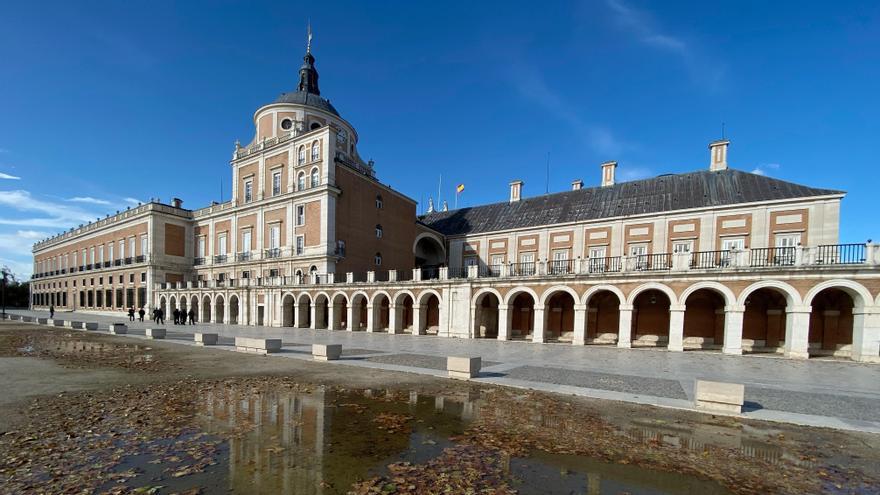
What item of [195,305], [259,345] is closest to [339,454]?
[259,345]

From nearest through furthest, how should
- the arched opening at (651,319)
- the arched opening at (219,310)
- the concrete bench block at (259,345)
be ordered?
1. the concrete bench block at (259,345)
2. the arched opening at (651,319)
3. the arched opening at (219,310)

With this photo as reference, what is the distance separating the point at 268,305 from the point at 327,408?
3022cm

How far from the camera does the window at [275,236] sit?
3784cm

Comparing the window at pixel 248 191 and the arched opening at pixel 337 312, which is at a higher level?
the window at pixel 248 191

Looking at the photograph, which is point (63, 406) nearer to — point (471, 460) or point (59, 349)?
point (471, 460)

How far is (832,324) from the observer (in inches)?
745

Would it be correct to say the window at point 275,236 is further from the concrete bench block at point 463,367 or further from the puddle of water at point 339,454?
the puddle of water at point 339,454

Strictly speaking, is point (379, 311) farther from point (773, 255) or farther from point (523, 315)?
point (773, 255)

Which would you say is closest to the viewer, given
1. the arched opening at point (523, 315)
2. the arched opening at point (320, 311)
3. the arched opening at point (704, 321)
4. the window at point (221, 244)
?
the arched opening at point (704, 321)

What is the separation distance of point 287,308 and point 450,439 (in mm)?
31434

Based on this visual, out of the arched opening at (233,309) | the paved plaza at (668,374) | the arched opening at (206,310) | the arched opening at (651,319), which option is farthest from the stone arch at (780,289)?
the arched opening at (206,310)

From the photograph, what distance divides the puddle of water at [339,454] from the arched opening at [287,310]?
27.1 metres

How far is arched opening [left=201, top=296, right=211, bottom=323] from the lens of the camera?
4012cm

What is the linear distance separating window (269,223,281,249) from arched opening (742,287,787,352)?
3804 centimetres
